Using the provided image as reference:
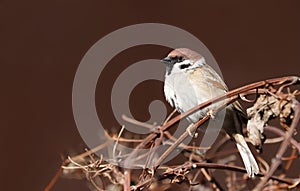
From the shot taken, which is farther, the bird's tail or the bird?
the bird

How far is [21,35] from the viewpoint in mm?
2809

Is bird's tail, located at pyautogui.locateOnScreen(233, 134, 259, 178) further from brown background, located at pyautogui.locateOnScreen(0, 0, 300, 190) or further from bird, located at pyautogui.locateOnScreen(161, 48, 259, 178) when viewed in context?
brown background, located at pyautogui.locateOnScreen(0, 0, 300, 190)

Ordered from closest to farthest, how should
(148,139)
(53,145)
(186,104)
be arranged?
(148,139) → (186,104) → (53,145)

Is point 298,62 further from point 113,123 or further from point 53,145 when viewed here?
point 53,145

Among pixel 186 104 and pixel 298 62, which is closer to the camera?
pixel 186 104

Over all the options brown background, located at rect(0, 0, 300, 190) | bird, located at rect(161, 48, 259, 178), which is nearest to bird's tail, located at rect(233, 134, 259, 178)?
bird, located at rect(161, 48, 259, 178)

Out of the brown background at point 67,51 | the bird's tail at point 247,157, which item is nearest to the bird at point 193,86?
the bird's tail at point 247,157

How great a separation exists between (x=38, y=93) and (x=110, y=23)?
517mm

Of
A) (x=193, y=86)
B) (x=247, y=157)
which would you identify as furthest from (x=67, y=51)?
(x=247, y=157)

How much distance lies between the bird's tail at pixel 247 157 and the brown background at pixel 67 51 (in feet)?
4.91

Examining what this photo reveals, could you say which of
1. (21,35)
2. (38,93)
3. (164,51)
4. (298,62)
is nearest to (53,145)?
(38,93)

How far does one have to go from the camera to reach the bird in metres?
1.35

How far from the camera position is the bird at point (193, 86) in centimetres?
135

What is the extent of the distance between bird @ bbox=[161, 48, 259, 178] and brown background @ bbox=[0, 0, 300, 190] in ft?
4.22
